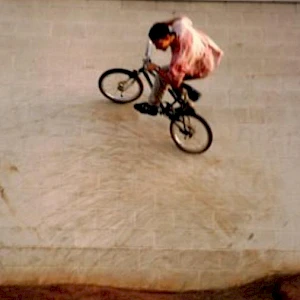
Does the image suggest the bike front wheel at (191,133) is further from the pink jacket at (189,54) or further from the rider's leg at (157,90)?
the pink jacket at (189,54)

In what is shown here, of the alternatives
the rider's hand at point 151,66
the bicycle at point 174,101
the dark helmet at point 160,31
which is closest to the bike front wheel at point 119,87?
the bicycle at point 174,101

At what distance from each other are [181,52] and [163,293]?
1757 millimetres

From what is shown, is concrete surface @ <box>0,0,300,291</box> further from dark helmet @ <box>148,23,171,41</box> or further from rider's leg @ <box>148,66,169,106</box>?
dark helmet @ <box>148,23,171,41</box>

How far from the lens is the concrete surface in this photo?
604 cm

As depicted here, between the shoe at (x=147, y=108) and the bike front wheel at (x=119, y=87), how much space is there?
0.81 feet

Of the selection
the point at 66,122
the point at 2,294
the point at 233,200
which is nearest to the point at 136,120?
the point at 66,122

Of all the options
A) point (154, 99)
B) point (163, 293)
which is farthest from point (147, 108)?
point (163, 293)

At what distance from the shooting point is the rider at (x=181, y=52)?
18.3 ft

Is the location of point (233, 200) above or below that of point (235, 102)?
below

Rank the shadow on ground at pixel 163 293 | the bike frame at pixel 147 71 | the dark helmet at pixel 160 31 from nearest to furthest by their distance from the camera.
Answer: the dark helmet at pixel 160 31, the shadow on ground at pixel 163 293, the bike frame at pixel 147 71

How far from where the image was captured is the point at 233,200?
6.22 meters

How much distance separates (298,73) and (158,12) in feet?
4.19

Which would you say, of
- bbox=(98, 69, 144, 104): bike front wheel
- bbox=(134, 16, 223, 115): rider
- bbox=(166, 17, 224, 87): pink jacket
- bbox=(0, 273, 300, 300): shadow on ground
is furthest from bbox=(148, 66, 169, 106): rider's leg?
bbox=(0, 273, 300, 300): shadow on ground

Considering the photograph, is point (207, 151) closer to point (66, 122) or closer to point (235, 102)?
point (235, 102)
